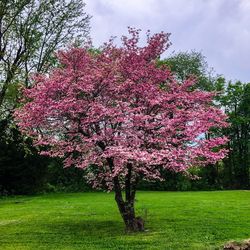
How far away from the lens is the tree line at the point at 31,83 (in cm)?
2609

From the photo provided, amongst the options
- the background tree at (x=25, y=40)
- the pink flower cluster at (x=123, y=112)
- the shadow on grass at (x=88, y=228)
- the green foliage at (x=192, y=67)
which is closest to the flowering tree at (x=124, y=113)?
the pink flower cluster at (x=123, y=112)

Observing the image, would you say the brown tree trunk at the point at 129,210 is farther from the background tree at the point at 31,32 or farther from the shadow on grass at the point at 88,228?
the background tree at the point at 31,32

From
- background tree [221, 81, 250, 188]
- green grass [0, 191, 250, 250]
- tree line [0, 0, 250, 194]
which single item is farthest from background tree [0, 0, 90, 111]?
background tree [221, 81, 250, 188]

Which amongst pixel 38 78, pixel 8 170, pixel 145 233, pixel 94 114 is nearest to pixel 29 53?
pixel 8 170

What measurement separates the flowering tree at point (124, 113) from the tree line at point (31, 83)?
4.18ft

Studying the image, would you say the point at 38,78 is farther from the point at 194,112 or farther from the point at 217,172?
the point at 217,172

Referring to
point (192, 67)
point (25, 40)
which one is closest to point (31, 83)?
point (25, 40)

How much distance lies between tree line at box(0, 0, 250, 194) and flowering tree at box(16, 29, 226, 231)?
127 cm

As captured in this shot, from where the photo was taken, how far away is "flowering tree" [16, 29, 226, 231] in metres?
12.3

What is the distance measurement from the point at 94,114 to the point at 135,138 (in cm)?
149

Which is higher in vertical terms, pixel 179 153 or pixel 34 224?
pixel 179 153

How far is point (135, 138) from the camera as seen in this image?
1218cm

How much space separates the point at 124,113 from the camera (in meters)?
12.6

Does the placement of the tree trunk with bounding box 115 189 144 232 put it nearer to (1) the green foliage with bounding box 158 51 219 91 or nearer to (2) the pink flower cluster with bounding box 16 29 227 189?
(2) the pink flower cluster with bounding box 16 29 227 189
